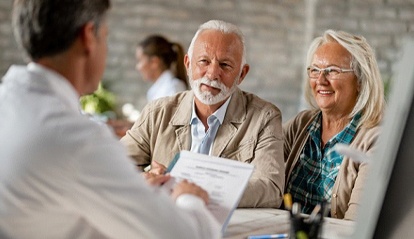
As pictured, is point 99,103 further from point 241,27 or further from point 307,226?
point 307,226

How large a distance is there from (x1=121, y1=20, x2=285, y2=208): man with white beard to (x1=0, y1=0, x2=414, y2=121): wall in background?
3864 mm

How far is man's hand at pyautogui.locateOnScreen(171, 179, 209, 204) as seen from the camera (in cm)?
150

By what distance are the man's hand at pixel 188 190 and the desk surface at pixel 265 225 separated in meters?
0.24

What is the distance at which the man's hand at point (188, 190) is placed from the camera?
4.92ft

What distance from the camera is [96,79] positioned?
53.4 inches

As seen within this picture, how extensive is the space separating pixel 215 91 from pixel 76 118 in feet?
4.04

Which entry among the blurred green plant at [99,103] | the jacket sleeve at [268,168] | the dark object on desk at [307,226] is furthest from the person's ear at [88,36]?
the blurred green plant at [99,103]

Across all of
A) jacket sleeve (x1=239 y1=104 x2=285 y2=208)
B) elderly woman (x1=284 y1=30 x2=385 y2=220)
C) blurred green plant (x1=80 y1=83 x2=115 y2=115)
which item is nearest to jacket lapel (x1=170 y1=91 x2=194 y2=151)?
jacket sleeve (x1=239 y1=104 x2=285 y2=208)

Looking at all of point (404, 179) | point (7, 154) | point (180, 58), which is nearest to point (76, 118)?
point (7, 154)

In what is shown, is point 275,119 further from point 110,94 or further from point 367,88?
point 110,94

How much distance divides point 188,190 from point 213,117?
3.00 feet

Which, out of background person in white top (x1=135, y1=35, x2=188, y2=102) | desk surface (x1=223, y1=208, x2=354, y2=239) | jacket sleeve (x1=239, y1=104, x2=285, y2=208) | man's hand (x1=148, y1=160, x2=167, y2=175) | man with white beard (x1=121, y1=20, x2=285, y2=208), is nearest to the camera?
desk surface (x1=223, y1=208, x2=354, y2=239)

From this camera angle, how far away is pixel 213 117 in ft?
7.88

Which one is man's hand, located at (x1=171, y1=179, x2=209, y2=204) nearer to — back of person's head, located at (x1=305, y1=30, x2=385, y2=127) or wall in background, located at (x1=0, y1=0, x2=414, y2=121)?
back of person's head, located at (x1=305, y1=30, x2=385, y2=127)
